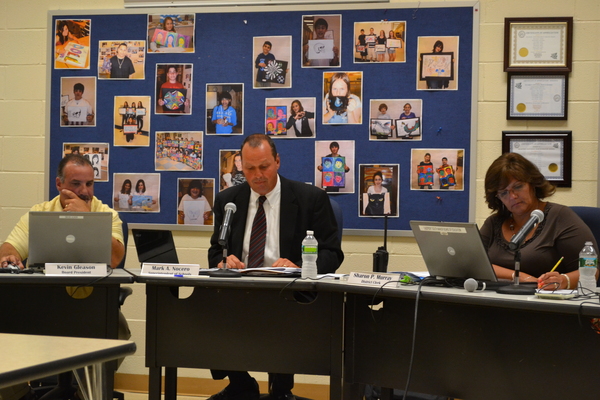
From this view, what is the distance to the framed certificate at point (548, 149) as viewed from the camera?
3.38 meters

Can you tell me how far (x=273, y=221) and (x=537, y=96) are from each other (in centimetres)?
153

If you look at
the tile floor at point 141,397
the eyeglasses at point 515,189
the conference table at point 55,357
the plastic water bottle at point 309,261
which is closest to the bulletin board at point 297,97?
the eyeglasses at point 515,189

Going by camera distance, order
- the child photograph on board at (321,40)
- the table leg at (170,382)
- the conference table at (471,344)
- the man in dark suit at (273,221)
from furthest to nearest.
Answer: the child photograph on board at (321,40) < the man in dark suit at (273,221) < the table leg at (170,382) < the conference table at (471,344)

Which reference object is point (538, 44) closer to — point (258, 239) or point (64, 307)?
point (258, 239)

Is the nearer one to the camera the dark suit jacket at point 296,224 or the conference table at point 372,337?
the conference table at point 372,337

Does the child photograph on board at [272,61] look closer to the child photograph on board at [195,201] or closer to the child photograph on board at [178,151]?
the child photograph on board at [178,151]

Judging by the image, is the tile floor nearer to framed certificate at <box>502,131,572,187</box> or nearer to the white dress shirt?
the white dress shirt

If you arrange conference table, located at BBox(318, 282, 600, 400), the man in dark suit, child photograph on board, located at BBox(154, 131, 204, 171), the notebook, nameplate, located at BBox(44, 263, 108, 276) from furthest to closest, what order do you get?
child photograph on board, located at BBox(154, 131, 204, 171) < the man in dark suit < the notebook < nameplate, located at BBox(44, 263, 108, 276) < conference table, located at BBox(318, 282, 600, 400)

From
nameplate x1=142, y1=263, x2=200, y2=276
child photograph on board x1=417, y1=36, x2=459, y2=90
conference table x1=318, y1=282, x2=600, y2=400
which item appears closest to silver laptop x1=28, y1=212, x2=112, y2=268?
nameplate x1=142, y1=263, x2=200, y2=276

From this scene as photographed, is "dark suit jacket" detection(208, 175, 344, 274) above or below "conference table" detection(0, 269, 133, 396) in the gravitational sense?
above

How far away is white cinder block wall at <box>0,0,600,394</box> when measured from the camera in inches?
133

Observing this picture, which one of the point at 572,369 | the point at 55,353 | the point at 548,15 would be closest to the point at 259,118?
the point at 548,15

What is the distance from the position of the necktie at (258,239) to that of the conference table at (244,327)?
0.54 m

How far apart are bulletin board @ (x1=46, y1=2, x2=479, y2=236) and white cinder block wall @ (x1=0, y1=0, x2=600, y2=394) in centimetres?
6
